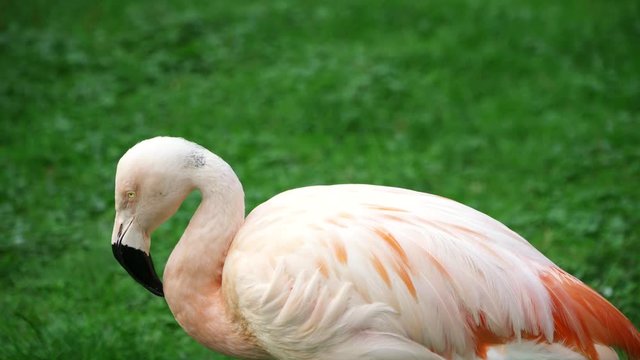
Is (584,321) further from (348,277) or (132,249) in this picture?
(132,249)

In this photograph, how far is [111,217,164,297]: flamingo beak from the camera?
3.41 m

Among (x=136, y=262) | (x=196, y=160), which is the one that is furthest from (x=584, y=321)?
(x=136, y=262)

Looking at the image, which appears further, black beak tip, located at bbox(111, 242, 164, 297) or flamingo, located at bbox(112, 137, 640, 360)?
black beak tip, located at bbox(111, 242, 164, 297)

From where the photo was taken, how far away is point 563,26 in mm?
8148

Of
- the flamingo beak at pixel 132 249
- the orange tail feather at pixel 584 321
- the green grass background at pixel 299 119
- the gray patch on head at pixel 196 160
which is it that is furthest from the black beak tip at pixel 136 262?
the orange tail feather at pixel 584 321

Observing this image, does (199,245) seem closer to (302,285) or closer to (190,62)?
(302,285)

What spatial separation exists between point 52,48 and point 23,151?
1.80 metres

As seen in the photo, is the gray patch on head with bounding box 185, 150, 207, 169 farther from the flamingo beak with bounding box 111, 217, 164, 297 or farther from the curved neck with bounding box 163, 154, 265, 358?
the flamingo beak with bounding box 111, 217, 164, 297

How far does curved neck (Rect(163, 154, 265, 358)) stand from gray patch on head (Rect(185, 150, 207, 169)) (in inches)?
0.8

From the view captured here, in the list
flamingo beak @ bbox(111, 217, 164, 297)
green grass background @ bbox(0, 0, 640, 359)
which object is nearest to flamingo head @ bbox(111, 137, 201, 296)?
flamingo beak @ bbox(111, 217, 164, 297)

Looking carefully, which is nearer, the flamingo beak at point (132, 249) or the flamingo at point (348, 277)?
the flamingo at point (348, 277)

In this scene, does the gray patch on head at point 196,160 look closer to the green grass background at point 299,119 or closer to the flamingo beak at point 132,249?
the flamingo beak at point 132,249

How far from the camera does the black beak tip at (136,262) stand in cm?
341

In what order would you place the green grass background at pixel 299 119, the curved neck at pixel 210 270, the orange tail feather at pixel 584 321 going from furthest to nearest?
the green grass background at pixel 299 119, the curved neck at pixel 210 270, the orange tail feather at pixel 584 321
